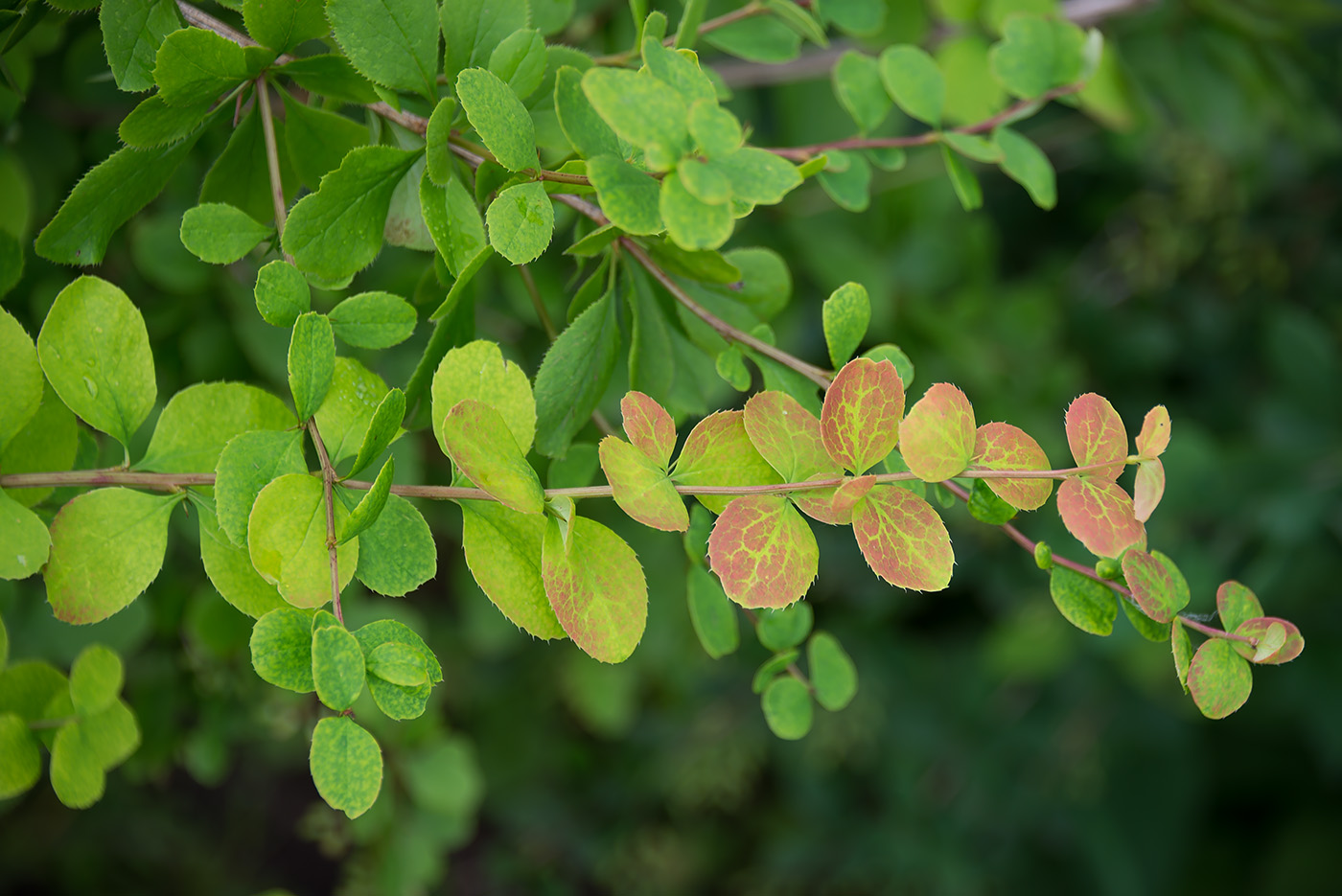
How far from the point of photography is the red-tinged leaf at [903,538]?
0.28m

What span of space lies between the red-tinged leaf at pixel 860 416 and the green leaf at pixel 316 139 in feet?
0.72

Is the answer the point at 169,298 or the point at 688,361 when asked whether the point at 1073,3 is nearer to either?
the point at 688,361

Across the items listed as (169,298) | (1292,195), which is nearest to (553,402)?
(169,298)

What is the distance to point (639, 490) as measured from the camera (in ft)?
0.94

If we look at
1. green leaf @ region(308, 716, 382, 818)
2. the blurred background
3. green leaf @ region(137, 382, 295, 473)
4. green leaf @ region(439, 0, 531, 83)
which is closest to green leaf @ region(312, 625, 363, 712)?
green leaf @ region(308, 716, 382, 818)

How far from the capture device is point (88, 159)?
22.3 inches

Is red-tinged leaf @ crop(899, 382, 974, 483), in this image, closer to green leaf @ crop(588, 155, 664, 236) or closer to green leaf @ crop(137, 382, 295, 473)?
green leaf @ crop(588, 155, 664, 236)

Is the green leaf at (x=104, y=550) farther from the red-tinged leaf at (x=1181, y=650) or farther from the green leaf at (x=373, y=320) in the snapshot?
the red-tinged leaf at (x=1181, y=650)

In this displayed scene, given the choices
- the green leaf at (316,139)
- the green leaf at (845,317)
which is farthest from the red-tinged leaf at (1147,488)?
the green leaf at (316,139)

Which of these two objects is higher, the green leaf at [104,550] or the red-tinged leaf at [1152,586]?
the red-tinged leaf at [1152,586]

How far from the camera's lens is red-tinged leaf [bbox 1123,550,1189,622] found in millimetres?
297

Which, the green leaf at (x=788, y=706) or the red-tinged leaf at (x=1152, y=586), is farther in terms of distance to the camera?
the green leaf at (x=788, y=706)

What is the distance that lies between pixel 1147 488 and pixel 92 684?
15.8 inches

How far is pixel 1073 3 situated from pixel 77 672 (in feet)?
2.76
